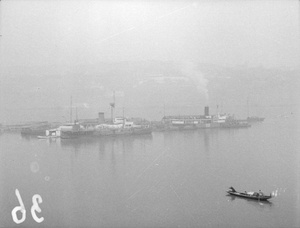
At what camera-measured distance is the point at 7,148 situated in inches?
275

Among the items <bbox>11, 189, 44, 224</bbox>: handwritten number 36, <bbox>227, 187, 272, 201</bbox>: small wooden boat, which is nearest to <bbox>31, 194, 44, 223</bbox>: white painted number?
<bbox>11, 189, 44, 224</bbox>: handwritten number 36

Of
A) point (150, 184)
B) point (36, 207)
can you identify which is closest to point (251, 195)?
point (150, 184)

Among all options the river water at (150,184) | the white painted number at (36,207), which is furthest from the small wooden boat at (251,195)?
the white painted number at (36,207)

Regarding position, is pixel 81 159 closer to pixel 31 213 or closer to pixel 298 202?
pixel 31 213

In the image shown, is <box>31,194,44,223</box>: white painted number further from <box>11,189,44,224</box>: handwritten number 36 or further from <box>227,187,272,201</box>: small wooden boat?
<box>227,187,272,201</box>: small wooden boat

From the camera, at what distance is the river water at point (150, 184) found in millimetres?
3357

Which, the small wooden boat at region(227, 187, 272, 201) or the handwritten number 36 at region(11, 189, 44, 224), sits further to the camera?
the small wooden boat at region(227, 187, 272, 201)

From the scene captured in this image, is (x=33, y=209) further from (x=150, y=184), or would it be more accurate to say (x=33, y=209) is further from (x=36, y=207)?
(x=150, y=184)

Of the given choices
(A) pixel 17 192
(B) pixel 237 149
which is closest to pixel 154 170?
(A) pixel 17 192

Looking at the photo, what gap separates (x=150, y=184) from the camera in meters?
4.28

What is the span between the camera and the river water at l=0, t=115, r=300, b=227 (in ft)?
11.0

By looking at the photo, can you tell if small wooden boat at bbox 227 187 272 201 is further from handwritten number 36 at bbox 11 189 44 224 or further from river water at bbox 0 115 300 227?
handwritten number 36 at bbox 11 189 44 224

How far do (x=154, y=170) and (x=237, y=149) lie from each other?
2.36 metres

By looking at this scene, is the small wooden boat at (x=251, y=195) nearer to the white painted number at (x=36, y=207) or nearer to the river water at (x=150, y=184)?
the river water at (x=150, y=184)
